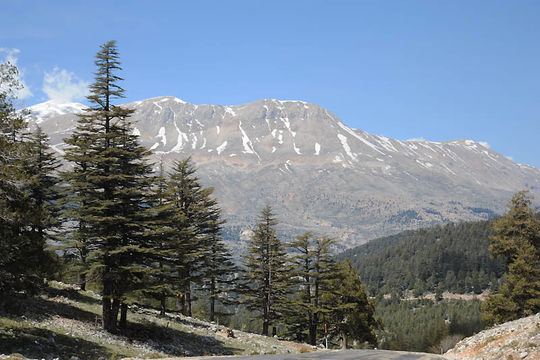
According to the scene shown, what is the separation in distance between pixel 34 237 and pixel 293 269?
33424 millimetres

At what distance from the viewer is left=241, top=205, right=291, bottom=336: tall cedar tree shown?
49.2 metres

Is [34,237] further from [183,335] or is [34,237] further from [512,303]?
[512,303]

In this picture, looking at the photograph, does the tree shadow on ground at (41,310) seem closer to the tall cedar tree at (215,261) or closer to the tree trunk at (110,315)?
the tree trunk at (110,315)

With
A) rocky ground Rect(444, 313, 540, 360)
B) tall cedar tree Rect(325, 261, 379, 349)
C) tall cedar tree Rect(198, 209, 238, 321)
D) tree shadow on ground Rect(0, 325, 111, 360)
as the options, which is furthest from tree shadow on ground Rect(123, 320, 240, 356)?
tall cedar tree Rect(325, 261, 379, 349)

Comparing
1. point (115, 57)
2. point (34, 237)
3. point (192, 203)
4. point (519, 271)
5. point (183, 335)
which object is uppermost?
point (115, 57)

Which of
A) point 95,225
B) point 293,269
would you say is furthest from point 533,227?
point 95,225

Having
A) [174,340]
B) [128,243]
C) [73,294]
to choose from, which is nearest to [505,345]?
[174,340]

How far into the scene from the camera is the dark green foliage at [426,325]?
12081cm

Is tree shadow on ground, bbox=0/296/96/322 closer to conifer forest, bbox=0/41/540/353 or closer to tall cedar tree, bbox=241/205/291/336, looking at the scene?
conifer forest, bbox=0/41/540/353

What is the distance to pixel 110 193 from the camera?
25.8 m

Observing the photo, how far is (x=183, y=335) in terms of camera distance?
31.9 m

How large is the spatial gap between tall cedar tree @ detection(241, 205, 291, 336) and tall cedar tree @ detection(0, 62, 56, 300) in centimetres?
3134

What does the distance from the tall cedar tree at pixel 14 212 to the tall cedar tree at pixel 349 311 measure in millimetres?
33055

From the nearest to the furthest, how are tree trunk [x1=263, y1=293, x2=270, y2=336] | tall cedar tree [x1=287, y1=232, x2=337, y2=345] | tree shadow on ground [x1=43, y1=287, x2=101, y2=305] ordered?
tree shadow on ground [x1=43, y1=287, x2=101, y2=305] < tall cedar tree [x1=287, y1=232, x2=337, y2=345] < tree trunk [x1=263, y1=293, x2=270, y2=336]
